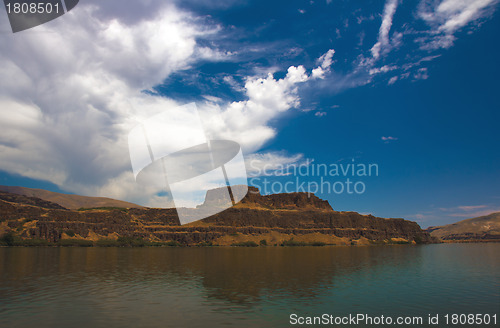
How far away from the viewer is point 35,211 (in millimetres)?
178750

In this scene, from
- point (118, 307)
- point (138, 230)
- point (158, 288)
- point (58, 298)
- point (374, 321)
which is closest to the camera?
point (374, 321)

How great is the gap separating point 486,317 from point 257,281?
24431 mm

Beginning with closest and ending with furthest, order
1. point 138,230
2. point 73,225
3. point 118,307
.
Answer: point 118,307 < point 73,225 < point 138,230

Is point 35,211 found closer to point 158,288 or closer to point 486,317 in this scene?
point 158,288

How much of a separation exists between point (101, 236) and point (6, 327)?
18023 cm

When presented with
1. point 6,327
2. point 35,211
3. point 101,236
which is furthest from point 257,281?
point 35,211

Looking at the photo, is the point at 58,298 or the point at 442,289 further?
the point at 442,289

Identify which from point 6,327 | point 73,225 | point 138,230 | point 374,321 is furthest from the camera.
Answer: point 138,230

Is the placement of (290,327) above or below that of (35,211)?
below

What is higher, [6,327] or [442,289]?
[6,327]

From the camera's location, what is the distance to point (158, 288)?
3531cm

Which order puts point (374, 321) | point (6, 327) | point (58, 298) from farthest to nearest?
point (58, 298) → point (374, 321) → point (6, 327)

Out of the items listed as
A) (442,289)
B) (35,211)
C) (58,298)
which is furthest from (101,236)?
(442,289)

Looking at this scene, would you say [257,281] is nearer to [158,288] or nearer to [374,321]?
[158,288]
